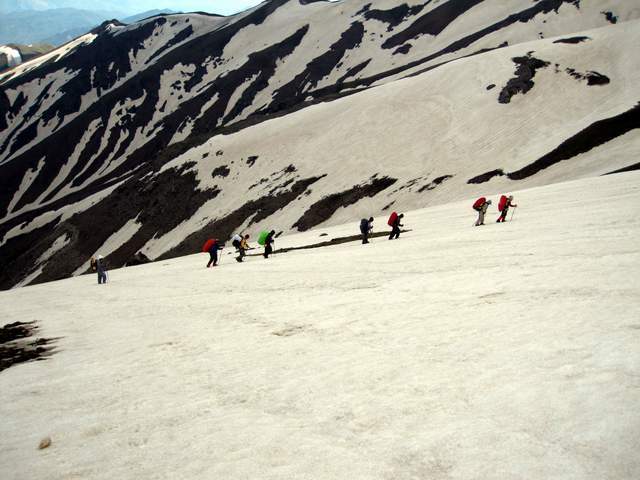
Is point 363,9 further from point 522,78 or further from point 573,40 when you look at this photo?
point 522,78

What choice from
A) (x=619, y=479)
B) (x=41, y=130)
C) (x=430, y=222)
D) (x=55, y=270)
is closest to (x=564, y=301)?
(x=619, y=479)

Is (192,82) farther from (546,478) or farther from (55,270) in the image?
(546,478)

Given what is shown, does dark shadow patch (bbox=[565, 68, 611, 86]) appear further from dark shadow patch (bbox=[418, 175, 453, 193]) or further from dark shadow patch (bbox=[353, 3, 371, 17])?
dark shadow patch (bbox=[353, 3, 371, 17])

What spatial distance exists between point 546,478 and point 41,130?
202m

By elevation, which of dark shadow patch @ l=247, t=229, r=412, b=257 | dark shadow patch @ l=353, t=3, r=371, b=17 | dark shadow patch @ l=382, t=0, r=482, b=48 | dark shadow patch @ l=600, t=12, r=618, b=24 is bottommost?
dark shadow patch @ l=247, t=229, r=412, b=257

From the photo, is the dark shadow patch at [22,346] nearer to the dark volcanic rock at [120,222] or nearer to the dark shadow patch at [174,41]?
the dark volcanic rock at [120,222]

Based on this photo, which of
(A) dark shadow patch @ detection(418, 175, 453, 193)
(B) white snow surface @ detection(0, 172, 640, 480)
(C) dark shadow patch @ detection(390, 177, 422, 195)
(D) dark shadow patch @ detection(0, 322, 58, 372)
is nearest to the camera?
(B) white snow surface @ detection(0, 172, 640, 480)

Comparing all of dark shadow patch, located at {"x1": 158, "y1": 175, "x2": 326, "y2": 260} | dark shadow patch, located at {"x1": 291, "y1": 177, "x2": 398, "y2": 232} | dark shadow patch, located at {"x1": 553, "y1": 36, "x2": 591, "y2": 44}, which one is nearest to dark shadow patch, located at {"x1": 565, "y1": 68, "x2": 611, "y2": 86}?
dark shadow patch, located at {"x1": 553, "y1": 36, "x2": 591, "y2": 44}

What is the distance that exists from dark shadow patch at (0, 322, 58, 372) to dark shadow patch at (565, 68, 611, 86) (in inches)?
2335

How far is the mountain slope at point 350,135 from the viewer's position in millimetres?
49625

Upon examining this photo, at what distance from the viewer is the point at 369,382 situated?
265 inches

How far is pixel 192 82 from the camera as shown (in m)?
159

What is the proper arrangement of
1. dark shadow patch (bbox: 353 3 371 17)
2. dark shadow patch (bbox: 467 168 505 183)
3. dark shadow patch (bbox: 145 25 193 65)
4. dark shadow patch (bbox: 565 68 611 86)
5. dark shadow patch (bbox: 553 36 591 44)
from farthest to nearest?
dark shadow patch (bbox: 145 25 193 65)
dark shadow patch (bbox: 353 3 371 17)
dark shadow patch (bbox: 553 36 591 44)
dark shadow patch (bbox: 565 68 611 86)
dark shadow patch (bbox: 467 168 505 183)

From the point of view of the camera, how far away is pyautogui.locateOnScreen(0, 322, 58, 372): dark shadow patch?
1078cm
